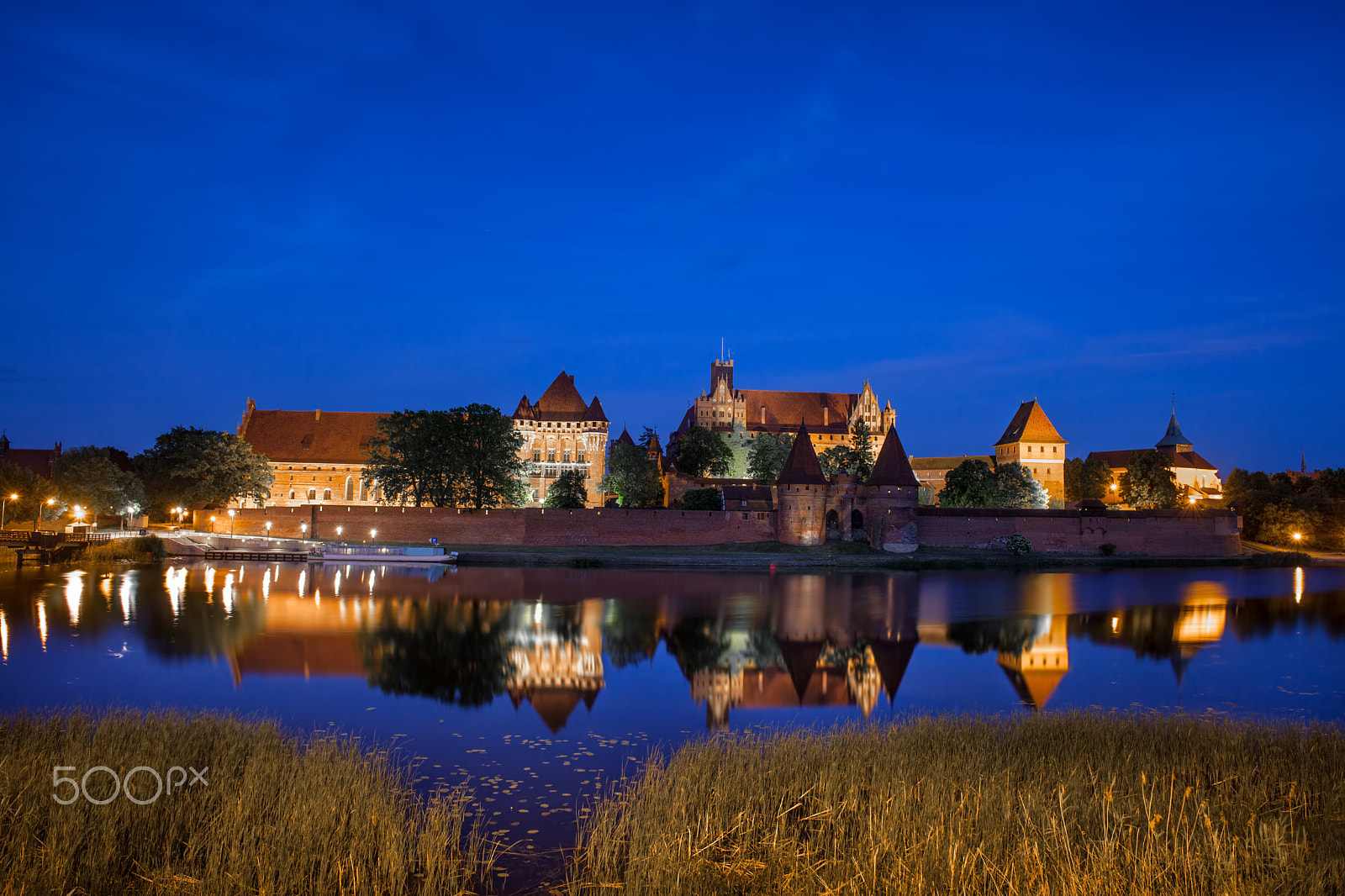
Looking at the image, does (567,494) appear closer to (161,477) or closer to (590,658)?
(161,477)

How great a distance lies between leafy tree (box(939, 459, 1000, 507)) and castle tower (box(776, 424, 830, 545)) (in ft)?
41.1

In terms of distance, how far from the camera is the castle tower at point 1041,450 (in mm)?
61312

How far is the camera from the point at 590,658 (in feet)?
48.4

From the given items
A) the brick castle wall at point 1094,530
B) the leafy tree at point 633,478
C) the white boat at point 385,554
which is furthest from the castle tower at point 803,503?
the leafy tree at point 633,478

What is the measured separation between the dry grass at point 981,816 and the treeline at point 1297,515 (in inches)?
1681

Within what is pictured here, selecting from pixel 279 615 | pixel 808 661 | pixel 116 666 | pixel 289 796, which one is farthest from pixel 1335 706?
pixel 279 615

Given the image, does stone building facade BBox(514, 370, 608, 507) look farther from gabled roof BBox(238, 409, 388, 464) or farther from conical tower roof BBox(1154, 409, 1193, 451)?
conical tower roof BBox(1154, 409, 1193, 451)

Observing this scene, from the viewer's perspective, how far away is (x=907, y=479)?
35.5 m

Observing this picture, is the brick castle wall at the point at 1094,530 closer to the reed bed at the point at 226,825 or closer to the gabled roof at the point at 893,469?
the gabled roof at the point at 893,469

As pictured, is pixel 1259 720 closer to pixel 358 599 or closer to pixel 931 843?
pixel 931 843

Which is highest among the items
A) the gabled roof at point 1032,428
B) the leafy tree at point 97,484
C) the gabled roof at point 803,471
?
the gabled roof at point 1032,428

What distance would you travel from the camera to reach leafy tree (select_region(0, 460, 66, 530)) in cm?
3309

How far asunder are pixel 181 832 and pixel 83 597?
17937mm

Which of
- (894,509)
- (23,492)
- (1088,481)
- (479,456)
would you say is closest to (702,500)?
(894,509)
